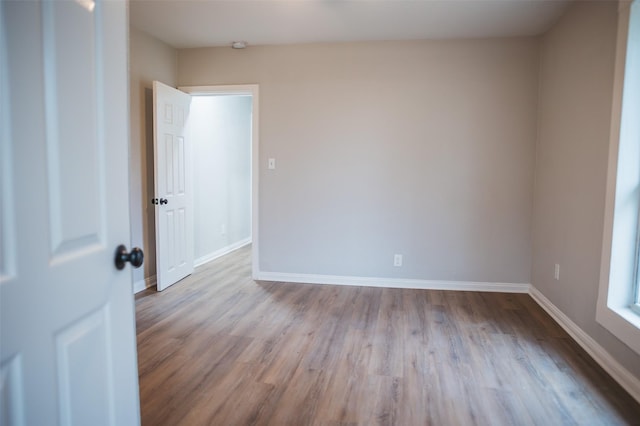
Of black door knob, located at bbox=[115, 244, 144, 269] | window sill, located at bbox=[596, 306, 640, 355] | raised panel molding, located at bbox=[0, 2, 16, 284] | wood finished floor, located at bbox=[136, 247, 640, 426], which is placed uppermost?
raised panel molding, located at bbox=[0, 2, 16, 284]

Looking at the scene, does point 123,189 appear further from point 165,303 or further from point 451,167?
point 451,167

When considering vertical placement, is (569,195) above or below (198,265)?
above

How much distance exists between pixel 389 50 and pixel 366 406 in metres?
3.25

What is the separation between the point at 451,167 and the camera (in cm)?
382

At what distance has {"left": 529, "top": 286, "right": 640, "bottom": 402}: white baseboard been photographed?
6.73 feet

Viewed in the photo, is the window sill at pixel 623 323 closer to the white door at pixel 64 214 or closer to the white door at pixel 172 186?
the white door at pixel 64 214

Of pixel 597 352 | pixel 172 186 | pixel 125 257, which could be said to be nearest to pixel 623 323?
pixel 597 352

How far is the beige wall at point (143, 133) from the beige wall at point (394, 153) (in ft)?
1.56

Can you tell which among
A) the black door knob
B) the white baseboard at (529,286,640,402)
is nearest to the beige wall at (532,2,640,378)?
the white baseboard at (529,286,640,402)

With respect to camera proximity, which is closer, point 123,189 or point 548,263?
point 123,189

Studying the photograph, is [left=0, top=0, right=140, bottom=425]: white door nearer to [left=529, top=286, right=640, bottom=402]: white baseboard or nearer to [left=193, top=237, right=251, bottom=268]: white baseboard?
[left=529, top=286, right=640, bottom=402]: white baseboard

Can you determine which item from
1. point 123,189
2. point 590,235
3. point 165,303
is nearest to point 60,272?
point 123,189

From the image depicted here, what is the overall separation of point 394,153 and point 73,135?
331 cm

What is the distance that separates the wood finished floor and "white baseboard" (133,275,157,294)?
0.08 m
